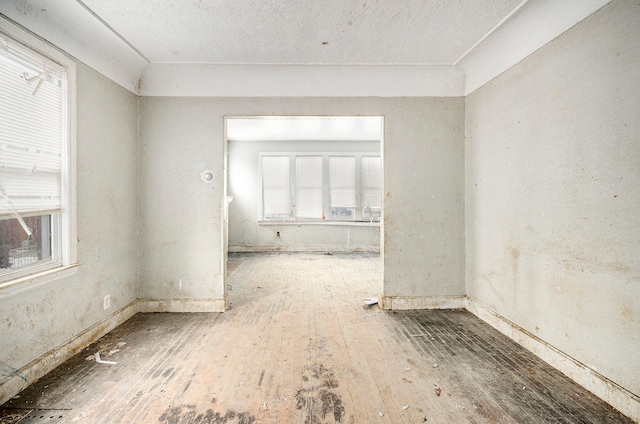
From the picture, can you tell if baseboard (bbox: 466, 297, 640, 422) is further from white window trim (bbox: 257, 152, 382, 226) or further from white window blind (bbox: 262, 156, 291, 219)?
white window blind (bbox: 262, 156, 291, 219)

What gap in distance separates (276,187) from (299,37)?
520 centimetres

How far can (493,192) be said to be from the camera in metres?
3.09

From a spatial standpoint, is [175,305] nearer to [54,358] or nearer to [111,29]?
[54,358]

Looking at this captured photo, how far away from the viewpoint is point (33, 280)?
6.93ft

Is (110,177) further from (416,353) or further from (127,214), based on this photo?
(416,353)

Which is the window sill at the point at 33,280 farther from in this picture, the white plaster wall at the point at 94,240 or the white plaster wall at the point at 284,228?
the white plaster wall at the point at 284,228

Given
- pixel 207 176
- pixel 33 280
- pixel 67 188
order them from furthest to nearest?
pixel 207 176
pixel 67 188
pixel 33 280

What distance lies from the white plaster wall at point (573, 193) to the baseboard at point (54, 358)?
392cm

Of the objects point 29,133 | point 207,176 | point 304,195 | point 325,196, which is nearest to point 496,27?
point 207,176

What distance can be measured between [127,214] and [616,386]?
438 cm

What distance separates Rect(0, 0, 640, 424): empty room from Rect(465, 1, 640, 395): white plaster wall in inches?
0.6

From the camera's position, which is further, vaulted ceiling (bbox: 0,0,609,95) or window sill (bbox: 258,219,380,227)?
window sill (bbox: 258,219,380,227)

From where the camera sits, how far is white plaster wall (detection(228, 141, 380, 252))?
768 cm

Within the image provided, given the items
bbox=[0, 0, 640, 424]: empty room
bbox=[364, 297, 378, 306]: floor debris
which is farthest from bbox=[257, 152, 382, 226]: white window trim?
bbox=[364, 297, 378, 306]: floor debris
